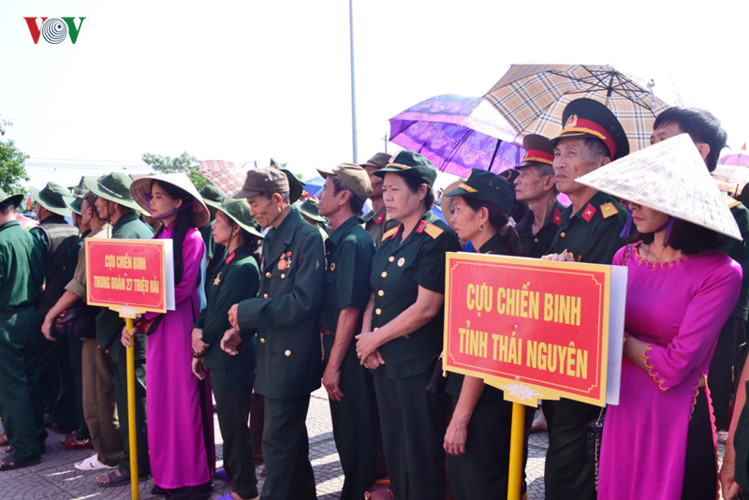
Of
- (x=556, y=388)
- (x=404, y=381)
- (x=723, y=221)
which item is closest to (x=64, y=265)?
(x=404, y=381)

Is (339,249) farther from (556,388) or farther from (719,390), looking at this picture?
(719,390)

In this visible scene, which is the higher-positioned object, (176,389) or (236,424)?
(176,389)

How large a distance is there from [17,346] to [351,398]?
10.6ft

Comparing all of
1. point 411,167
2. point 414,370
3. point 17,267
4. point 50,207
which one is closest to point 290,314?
point 414,370

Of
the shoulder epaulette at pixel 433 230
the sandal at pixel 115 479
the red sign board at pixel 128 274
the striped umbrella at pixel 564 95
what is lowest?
the sandal at pixel 115 479

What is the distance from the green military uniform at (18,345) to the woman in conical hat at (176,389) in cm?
159

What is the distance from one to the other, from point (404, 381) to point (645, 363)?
133 centimetres

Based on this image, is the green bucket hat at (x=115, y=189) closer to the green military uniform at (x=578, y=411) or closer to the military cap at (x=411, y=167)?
the military cap at (x=411, y=167)

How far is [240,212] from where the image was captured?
13.4 ft

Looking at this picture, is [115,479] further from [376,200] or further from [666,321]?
[666,321]

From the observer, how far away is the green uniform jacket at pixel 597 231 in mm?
2830

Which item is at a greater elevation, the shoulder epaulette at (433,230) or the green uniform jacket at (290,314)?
the shoulder epaulette at (433,230)

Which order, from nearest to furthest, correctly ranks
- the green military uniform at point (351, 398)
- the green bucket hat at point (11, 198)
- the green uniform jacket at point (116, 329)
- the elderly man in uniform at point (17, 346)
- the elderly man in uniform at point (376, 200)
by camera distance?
1. the green military uniform at point (351, 398)
2. the green uniform jacket at point (116, 329)
3. the elderly man in uniform at point (376, 200)
4. the elderly man in uniform at point (17, 346)
5. the green bucket hat at point (11, 198)

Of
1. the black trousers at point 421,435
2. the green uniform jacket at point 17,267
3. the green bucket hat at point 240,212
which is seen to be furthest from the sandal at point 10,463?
the black trousers at point 421,435
